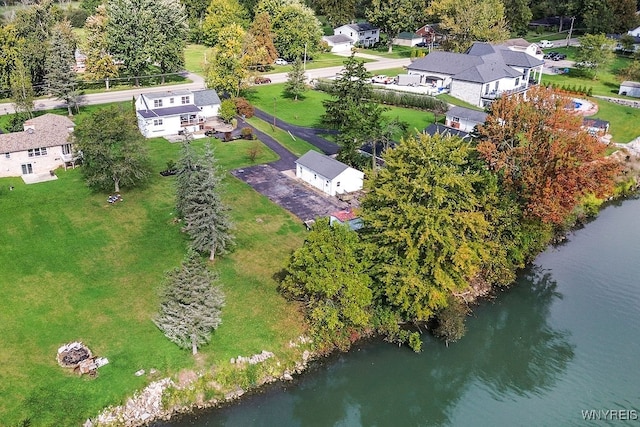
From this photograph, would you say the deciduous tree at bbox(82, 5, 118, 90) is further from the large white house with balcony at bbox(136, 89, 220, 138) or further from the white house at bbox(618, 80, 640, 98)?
the white house at bbox(618, 80, 640, 98)

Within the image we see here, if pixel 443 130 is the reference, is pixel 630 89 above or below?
above

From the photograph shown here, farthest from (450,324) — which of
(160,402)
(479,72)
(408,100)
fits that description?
(479,72)

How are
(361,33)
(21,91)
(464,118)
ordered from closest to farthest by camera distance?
(21,91), (464,118), (361,33)

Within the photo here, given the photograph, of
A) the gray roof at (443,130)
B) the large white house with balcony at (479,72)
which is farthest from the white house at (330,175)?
the large white house with balcony at (479,72)

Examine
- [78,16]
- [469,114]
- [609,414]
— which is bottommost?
[609,414]

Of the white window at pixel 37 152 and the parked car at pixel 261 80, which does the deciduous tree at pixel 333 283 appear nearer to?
the white window at pixel 37 152

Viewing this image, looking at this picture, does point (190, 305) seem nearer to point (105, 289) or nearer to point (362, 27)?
point (105, 289)
